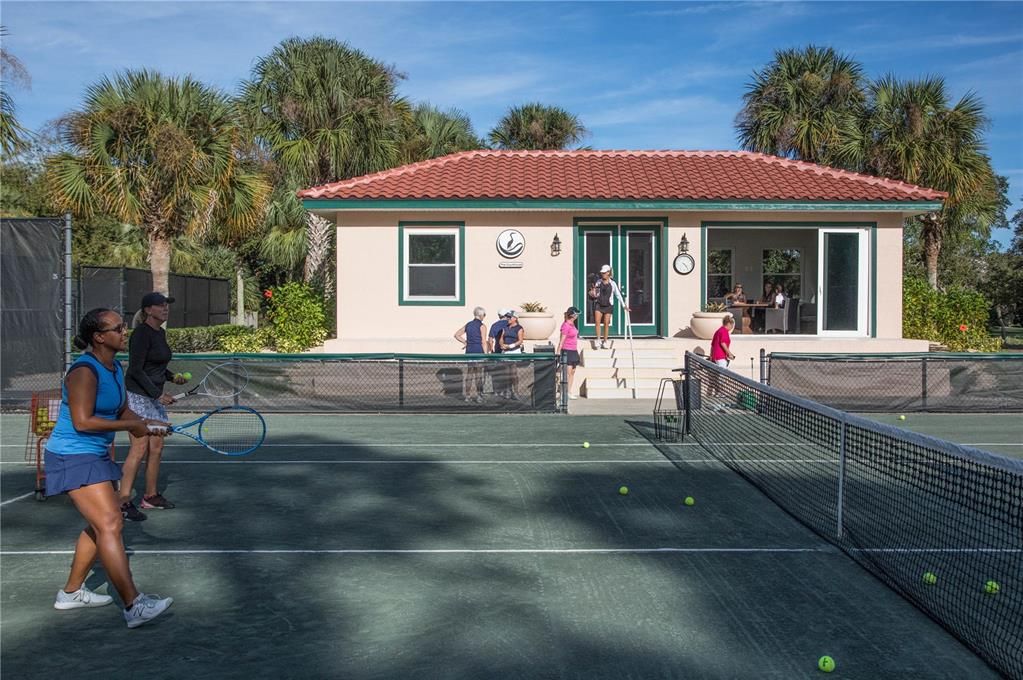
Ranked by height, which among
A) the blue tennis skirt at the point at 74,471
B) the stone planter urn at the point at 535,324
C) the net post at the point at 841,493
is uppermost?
the stone planter urn at the point at 535,324

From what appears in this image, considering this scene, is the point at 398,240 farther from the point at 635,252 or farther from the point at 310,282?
the point at 310,282

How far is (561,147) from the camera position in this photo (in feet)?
127

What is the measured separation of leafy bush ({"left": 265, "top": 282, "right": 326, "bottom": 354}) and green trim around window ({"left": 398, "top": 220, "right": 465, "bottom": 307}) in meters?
2.05

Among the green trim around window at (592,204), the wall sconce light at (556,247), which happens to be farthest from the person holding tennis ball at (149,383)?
the wall sconce light at (556,247)

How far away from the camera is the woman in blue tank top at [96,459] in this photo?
18.9 feet

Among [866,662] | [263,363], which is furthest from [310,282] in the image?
[866,662]

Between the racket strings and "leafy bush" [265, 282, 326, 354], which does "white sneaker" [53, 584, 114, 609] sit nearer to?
the racket strings

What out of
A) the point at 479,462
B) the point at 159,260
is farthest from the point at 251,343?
the point at 479,462

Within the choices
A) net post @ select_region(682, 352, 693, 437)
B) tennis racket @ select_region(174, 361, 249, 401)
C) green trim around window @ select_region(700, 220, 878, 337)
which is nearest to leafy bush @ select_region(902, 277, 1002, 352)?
green trim around window @ select_region(700, 220, 878, 337)

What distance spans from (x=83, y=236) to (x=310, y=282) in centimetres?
1680

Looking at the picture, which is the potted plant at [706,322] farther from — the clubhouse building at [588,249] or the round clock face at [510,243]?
the round clock face at [510,243]

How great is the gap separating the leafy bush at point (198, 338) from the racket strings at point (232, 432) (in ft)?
28.6

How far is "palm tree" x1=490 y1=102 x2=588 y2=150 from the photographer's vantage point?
38500mm

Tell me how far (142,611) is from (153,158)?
17.8 m
